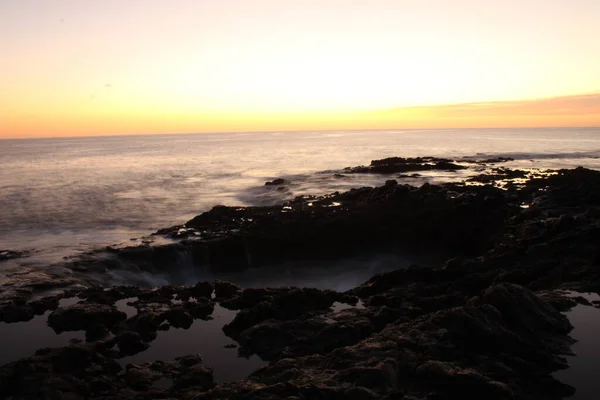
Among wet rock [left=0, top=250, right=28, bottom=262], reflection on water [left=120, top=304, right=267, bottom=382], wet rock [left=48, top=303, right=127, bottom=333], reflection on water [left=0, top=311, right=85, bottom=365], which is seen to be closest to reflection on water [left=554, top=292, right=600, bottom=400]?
reflection on water [left=120, top=304, right=267, bottom=382]

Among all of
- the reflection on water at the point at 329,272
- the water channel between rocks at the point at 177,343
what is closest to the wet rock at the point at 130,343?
the water channel between rocks at the point at 177,343

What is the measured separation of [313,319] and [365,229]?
39.7 ft

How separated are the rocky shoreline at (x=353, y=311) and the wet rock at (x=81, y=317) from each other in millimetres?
32

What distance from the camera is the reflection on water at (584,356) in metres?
7.87

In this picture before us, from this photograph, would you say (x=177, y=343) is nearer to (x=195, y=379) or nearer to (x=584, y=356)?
(x=195, y=379)

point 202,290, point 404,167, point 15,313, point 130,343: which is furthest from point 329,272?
point 404,167

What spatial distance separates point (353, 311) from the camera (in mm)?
11461

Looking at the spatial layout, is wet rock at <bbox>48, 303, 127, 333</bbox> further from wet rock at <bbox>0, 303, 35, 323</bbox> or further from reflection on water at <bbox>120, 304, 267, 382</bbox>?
reflection on water at <bbox>120, 304, 267, 382</bbox>

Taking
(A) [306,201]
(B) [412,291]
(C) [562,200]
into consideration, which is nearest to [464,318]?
(B) [412,291]

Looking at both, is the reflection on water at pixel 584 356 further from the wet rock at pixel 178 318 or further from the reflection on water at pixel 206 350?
the wet rock at pixel 178 318

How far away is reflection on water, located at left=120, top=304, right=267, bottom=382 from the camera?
979cm

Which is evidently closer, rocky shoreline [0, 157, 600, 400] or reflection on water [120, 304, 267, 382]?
rocky shoreline [0, 157, 600, 400]

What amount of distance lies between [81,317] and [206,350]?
384 cm

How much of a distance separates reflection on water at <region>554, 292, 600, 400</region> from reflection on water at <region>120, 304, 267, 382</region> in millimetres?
5985
